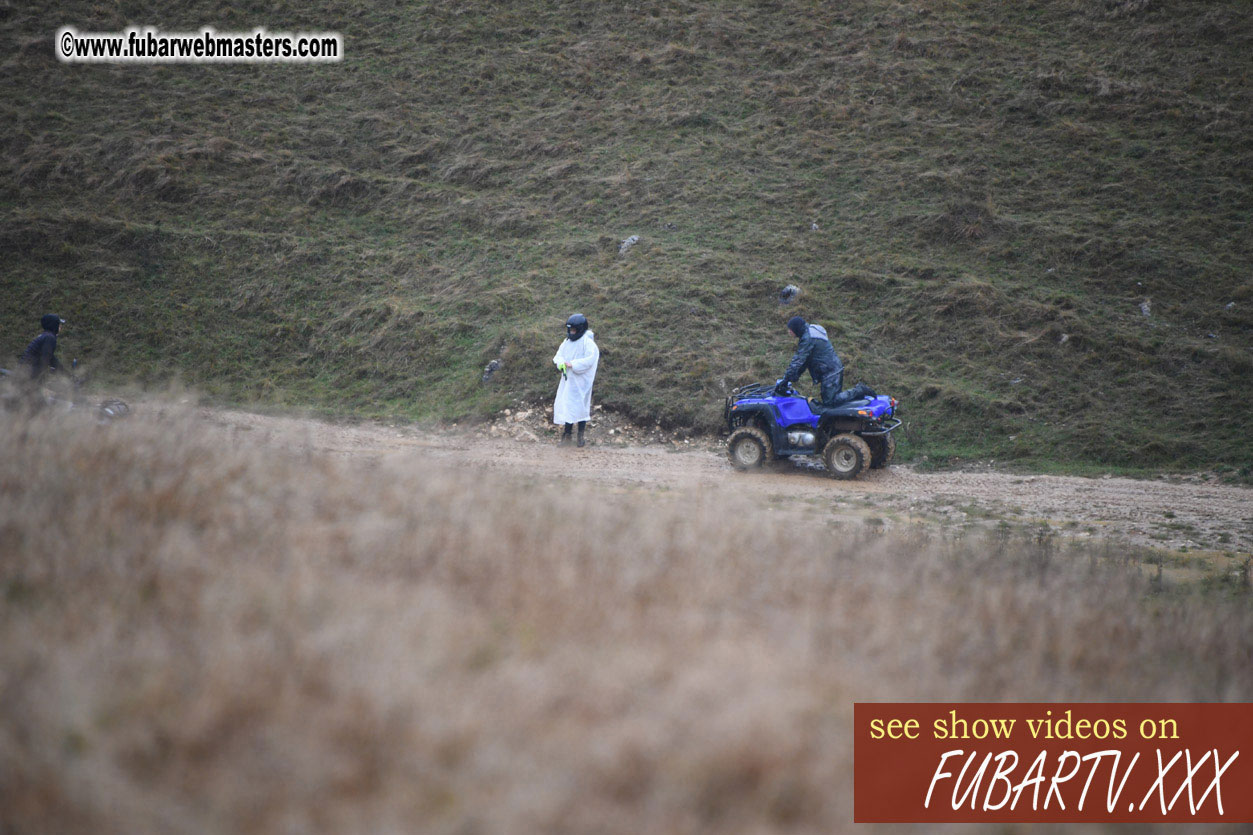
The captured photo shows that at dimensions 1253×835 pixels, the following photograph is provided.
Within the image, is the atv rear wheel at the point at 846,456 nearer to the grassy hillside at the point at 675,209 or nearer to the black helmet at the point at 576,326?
the grassy hillside at the point at 675,209

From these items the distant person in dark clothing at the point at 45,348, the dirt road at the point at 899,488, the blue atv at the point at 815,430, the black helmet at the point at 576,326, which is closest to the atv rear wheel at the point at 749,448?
the blue atv at the point at 815,430

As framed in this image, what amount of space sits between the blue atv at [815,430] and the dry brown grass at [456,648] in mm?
5261

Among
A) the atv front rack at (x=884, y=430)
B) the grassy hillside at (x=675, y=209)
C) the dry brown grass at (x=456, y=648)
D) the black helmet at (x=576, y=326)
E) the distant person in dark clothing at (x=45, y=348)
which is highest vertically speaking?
the grassy hillside at (x=675, y=209)

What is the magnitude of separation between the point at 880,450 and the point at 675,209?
12.4m

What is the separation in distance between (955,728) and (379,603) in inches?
117

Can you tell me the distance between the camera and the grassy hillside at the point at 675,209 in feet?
54.8

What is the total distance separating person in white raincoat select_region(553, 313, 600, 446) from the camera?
13.9 metres

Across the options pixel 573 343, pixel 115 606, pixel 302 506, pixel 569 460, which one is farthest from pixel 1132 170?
pixel 115 606

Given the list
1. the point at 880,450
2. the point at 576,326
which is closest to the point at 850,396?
the point at 880,450

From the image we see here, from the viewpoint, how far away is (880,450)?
12383 millimetres

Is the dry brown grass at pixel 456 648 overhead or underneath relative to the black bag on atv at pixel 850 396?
underneath

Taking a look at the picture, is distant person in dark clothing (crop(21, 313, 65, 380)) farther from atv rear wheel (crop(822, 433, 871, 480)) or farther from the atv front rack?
the atv front rack

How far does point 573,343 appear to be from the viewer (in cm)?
1416

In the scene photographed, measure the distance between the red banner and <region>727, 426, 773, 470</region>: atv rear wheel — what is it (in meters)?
7.95
